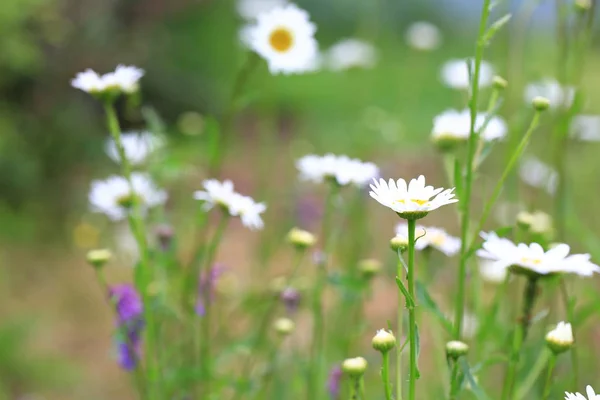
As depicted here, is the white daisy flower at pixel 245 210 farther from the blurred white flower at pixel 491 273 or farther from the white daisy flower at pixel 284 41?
the blurred white flower at pixel 491 273

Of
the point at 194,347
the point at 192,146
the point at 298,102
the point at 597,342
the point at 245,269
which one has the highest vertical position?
the point at 298,102

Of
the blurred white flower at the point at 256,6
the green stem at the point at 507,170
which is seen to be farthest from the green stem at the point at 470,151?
the blurred white flower at the point at 256,6

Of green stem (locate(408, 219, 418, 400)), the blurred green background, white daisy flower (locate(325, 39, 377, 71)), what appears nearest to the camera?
green stem (locate(408, 219, 418, 400))

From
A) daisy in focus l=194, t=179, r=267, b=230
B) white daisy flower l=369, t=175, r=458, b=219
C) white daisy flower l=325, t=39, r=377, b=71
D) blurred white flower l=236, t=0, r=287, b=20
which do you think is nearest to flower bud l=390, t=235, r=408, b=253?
white daisy flower l=369, t=175, r=458, b=219

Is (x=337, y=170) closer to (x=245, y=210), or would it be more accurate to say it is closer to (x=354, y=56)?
(x=245, y=210)

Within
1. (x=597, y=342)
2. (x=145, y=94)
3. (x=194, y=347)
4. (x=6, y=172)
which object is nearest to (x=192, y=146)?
(x=145, y=94)

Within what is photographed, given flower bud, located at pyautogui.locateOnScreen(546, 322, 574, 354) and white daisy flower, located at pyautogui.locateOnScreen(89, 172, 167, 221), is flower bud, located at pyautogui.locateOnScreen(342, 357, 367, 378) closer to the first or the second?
flower bud, located at pyautogui.locateOnScreen(546, 322, 574, 354)

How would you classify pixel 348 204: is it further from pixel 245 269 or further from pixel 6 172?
pixel 6 172

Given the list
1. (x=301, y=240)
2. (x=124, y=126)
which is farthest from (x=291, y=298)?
(x=124, y=126)
